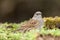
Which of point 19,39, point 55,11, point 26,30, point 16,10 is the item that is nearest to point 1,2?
point 16,10

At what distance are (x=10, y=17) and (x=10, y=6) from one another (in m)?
0.38

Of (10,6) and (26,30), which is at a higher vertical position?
(10,6)

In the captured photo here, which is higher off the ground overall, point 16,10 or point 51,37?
point 16,10

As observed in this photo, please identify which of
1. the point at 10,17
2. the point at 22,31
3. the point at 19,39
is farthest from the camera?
the point at 10,17

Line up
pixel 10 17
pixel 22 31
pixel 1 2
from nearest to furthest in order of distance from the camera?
1. pixel 22 31
2. pixel 1 2
3. pixel 10 17

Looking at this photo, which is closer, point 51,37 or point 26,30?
point 51,37

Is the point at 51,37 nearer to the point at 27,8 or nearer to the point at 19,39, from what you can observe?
the point at 19,39

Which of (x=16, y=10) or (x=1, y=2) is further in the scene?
(x=16, y=10)

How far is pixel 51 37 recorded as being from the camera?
8.16ft

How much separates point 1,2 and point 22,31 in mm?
2672

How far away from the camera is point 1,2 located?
17.2ft

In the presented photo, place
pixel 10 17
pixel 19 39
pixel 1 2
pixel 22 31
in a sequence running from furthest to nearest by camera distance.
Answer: pixel 10 17 < pixel 1 2 < pixel 22 31 < pixel 19 39

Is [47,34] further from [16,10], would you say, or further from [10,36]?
[16,10]

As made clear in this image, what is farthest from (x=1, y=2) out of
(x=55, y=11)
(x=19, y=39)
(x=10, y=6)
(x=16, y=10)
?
(x=19, y=39)
